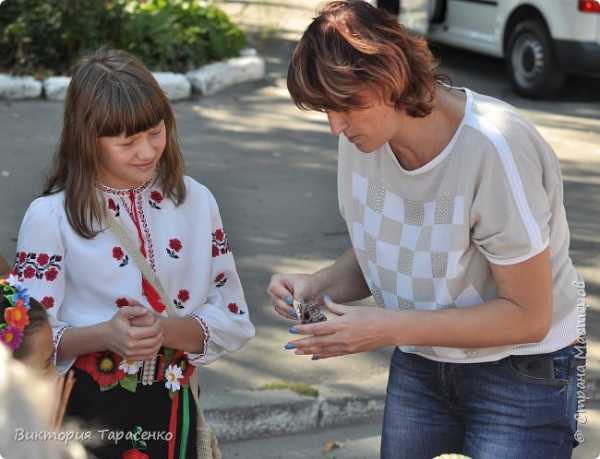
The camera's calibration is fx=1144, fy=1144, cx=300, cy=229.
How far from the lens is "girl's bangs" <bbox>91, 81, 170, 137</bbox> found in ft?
9.27

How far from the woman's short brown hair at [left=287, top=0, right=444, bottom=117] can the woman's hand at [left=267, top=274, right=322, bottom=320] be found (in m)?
0.54

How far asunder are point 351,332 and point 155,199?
71cm

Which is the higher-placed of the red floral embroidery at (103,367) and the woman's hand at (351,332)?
the woman's hand at (351,332)

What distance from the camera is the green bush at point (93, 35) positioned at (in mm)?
8891

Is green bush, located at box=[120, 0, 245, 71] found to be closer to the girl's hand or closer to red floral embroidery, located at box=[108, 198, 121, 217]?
red floral embroidery, located at box=[108, 198, 121, 217]

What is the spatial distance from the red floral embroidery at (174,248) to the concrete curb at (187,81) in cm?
542

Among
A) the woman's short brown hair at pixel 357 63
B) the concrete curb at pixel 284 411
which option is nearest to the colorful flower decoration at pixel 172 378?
the woman's short brown hair at pixel 357 63

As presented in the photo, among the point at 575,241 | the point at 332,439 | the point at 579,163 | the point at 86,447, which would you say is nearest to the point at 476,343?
the point at 86,447

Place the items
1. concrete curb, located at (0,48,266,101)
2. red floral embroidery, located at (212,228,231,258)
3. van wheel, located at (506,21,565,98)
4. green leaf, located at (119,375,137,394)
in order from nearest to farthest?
green leaf, located at (119,375,137,394)
red floral embroidery, located at (212,228,231,258)
concrete curb, located at (0,48,266,101)
van wheel, located at (506,21,565,98)

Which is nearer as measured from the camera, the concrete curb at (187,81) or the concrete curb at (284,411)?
the concrete curb at (284,411)

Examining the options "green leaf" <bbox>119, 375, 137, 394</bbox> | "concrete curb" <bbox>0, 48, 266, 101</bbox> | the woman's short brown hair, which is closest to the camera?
the woman's short brown hair

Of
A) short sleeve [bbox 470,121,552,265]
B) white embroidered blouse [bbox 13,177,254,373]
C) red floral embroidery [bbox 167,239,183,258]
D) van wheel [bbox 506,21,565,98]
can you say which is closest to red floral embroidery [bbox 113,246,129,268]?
white embroidered blouse [bbox 13,177,254,373]

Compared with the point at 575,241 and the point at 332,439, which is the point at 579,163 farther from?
the point at 332,439

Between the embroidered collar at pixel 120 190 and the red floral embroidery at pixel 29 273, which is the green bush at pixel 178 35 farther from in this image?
the red floral embroidery at pixel 29 273
